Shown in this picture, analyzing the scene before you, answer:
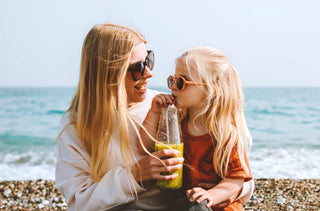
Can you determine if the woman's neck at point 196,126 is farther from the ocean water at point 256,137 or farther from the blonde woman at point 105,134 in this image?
the ocean water at point 256,137

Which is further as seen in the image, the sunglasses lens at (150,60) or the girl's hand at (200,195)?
the sunglasses lens at (150,60)

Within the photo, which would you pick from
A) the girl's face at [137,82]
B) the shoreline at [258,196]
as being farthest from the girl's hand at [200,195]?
the shoreline at [258,196]

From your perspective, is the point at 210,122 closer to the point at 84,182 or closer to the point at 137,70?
the point at 137,70

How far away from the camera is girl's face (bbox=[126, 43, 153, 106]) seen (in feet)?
10.1

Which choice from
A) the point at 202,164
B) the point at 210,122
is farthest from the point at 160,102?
the point at 202,164

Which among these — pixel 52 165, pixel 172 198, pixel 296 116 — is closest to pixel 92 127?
pixel 172 198

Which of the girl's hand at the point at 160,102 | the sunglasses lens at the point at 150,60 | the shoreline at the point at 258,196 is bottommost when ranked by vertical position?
the shoreline at the point at 258,196

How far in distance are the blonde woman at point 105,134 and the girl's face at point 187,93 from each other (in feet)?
1.01

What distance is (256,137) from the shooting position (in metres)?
16.2

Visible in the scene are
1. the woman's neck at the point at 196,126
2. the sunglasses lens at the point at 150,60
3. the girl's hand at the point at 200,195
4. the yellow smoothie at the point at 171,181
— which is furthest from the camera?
the sunglasses lens at the point at 150,60

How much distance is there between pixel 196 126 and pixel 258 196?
3730 millimetres

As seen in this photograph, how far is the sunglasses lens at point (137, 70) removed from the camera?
3045 mm

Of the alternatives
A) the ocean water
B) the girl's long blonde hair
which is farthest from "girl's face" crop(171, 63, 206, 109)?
the ocean water

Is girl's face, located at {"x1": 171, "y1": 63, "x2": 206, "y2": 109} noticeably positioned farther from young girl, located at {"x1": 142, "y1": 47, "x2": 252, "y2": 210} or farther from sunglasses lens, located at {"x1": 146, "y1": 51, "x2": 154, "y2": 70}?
sunglasses lens, located at {"x1": 146, "y1": 51, "x2": 154, "y2": 70}
